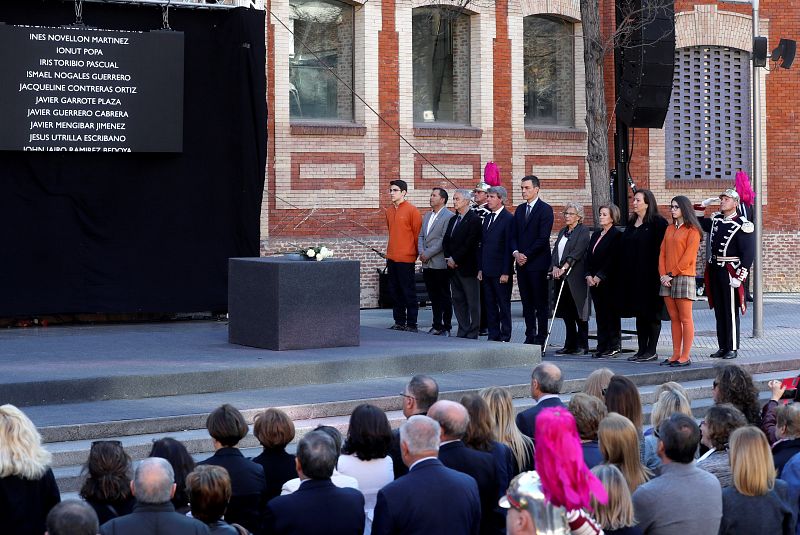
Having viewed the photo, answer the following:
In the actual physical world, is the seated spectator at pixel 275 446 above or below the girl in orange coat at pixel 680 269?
below

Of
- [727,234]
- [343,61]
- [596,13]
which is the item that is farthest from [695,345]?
[343,61]

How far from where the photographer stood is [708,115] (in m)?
24.2

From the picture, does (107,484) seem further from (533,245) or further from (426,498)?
(533,245)

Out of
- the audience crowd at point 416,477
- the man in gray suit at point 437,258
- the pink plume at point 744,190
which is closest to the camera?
the audience crowd at point 416,477

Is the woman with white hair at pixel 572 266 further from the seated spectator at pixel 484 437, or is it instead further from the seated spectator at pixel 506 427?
the seated spectator at pixel 484 437

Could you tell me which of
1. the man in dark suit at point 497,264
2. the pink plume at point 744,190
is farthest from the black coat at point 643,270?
the pink plume at point 744,190

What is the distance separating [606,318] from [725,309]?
1.32 meters

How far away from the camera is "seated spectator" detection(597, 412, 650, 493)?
18.3 ft

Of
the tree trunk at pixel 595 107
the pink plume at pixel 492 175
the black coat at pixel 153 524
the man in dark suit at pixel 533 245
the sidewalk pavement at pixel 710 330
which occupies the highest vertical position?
the tree trunk at pixel 595 107

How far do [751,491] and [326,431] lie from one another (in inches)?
76.9

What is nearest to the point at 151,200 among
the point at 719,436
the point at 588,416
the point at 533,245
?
the point at 533,245

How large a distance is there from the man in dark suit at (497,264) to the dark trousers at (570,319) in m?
0.61

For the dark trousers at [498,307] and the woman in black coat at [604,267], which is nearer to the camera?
the woman in black coat at [604,267]

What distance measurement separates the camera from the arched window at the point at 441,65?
21.4 meters
